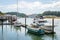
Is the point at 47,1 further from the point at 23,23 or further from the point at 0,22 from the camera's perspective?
the point at 0,22

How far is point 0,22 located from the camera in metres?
3.13

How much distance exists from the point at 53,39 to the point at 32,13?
0.62 metres

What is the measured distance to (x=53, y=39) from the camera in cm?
309

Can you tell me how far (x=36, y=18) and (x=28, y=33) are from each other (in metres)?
0.32

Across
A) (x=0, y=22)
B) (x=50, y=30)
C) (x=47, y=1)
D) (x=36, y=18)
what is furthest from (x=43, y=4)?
(x=0, y=22)

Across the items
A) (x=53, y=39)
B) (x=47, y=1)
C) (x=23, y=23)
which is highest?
(x=47, y=1)

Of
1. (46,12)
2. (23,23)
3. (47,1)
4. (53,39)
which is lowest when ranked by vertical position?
(53,39)

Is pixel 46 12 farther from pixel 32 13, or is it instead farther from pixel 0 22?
pixel 0 22

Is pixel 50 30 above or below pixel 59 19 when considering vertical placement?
below

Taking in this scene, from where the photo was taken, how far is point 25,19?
3.12m

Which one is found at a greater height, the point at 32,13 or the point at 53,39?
the point at 32,13

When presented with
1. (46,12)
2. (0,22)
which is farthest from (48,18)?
(0,22)

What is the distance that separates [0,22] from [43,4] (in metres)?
0.87

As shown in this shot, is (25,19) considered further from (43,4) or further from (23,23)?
(43,4)
